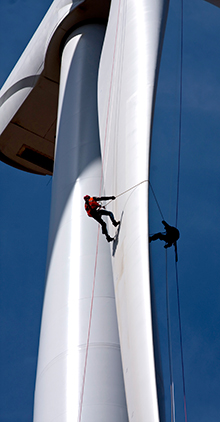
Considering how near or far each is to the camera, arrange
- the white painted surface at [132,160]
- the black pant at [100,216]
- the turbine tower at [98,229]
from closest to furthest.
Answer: the white painted surface at [132,160], the turbine tower at [98,229], the black pant at [100,216]

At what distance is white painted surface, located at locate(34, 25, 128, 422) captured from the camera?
948cm

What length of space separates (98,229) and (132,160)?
2116mm

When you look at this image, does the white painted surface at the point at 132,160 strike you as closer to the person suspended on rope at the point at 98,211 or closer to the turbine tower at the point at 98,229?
the turbine tower at the point at 98,229

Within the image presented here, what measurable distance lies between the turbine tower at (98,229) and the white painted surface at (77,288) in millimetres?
Result: 20

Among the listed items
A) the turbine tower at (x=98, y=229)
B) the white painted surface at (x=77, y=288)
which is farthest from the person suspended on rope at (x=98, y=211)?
the white painted surface at (x=77, y=288)

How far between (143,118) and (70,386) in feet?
15.4

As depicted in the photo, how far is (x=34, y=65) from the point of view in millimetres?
17188

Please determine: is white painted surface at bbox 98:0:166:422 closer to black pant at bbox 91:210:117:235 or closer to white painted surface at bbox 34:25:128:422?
black pant at bbox 91:210:117:235

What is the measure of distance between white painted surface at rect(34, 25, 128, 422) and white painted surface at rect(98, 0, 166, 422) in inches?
25.1

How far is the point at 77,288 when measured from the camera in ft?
36.3

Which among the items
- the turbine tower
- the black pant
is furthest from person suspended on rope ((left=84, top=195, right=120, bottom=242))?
the turbine tower

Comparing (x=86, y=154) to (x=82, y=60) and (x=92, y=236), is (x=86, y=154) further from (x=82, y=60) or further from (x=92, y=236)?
(x=82, y=60)

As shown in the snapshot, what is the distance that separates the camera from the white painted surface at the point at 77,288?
373 inches

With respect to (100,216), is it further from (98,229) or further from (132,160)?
(132,160)
